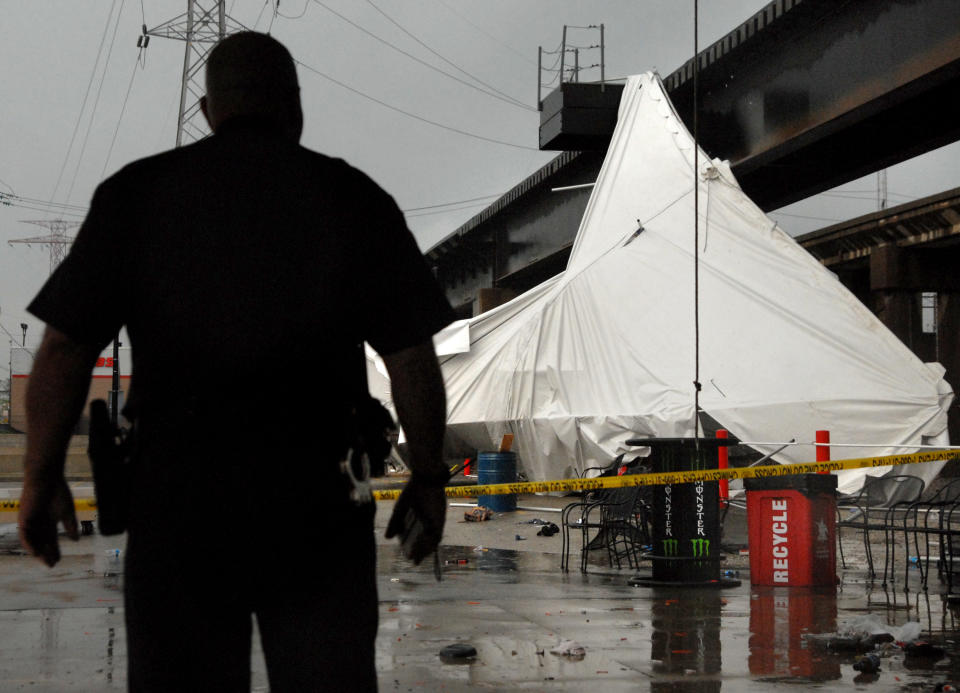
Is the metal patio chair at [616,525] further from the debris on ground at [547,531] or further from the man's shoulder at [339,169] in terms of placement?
the man's shoulder at [339,169]

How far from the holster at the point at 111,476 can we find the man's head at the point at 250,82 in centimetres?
73

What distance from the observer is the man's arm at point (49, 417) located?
102 inches

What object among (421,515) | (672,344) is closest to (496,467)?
(672,344)

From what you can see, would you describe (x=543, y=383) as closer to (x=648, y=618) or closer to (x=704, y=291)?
(x=704, y=291)

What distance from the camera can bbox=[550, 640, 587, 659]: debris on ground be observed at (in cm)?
668

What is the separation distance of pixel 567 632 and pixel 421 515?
4.89 metres

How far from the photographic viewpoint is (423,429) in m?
2.79

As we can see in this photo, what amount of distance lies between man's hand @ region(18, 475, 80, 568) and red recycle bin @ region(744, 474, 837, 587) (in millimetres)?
7949

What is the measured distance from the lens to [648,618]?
323 inches

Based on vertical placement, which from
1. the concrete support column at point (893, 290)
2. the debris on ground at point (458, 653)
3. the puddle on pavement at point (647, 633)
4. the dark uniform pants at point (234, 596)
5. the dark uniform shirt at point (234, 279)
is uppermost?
the concrete support column at point (893, 290)

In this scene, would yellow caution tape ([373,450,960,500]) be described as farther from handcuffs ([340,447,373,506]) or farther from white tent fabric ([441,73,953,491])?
white tent fabric ([441,73,953,491])

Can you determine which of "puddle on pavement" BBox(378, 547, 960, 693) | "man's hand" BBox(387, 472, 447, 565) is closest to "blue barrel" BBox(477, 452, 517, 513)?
"puddle on pavement" BBox(378, 547, 960, 693)

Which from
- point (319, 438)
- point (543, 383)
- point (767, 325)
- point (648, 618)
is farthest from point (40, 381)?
point (543, 383)

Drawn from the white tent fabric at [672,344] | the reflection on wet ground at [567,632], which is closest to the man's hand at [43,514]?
the reflection on wet ground at [567,632]
